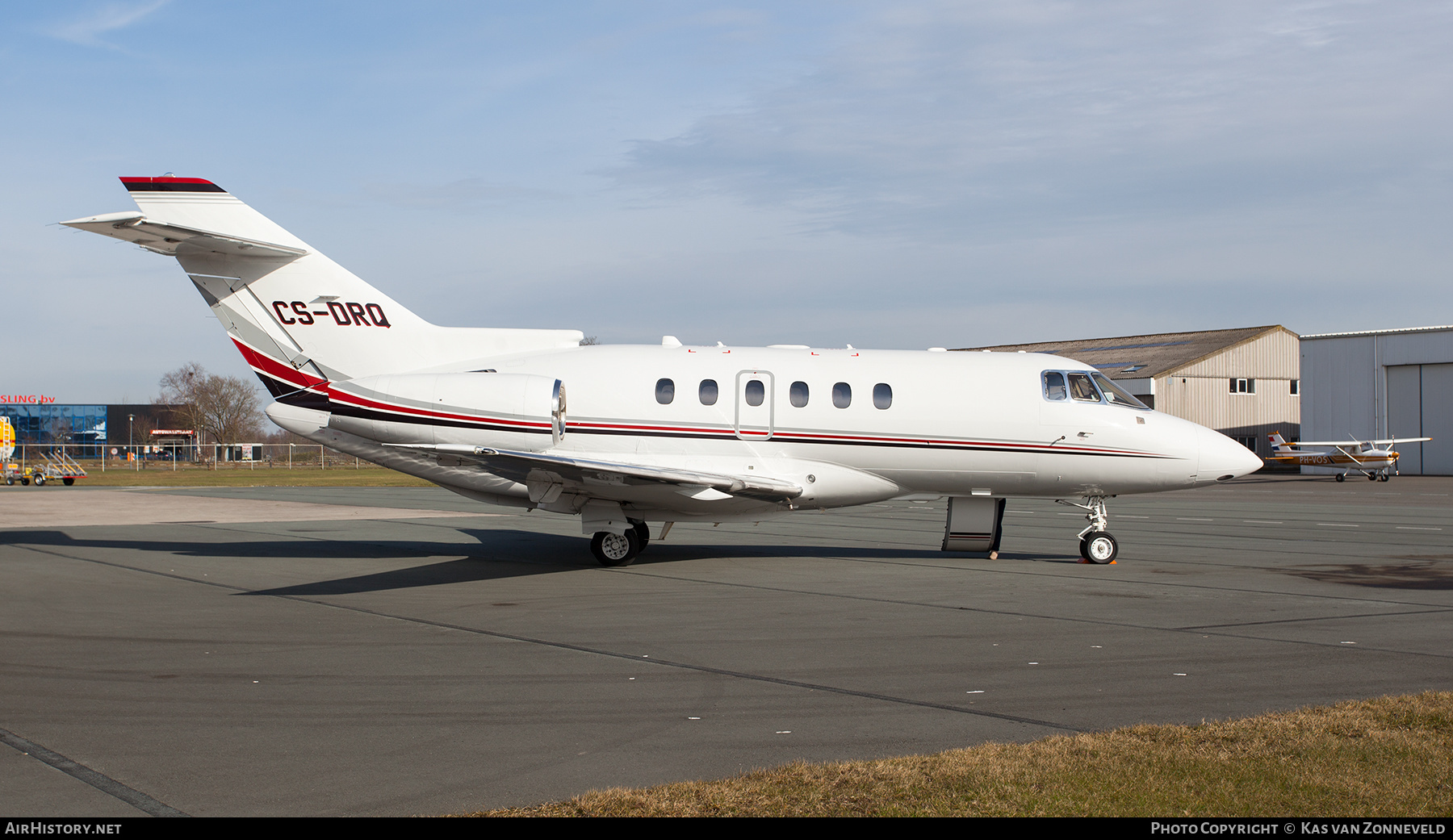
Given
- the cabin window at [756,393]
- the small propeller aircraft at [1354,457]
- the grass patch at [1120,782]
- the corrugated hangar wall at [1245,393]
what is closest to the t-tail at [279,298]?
the cabin window at [756,393]

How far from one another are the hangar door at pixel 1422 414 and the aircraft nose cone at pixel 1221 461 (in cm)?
4965

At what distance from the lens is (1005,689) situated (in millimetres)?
7727

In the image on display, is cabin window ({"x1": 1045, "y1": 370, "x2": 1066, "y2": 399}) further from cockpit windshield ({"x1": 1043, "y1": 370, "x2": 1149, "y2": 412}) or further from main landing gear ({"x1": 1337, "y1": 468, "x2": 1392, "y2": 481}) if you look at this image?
main landing gear ({"x1": 1337, "y1": 468, "x2": 1392, "y2": 481})

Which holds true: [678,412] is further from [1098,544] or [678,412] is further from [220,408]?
[220,408]

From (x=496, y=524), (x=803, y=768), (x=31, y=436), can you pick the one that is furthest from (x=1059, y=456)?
(x=31, y=436)

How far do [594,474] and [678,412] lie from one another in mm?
2337

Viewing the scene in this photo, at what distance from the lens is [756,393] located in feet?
51.8

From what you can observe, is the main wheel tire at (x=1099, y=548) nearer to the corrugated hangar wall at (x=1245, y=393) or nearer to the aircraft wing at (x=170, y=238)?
the aircraft wing at (x=170, y=238)

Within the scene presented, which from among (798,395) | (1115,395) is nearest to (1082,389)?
(1115,395)

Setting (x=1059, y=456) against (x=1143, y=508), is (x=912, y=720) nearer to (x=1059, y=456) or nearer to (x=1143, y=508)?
(x=1059, y=456)

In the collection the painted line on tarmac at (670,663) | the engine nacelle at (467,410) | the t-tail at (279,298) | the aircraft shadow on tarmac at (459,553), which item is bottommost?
the aircraft shadow on tarmac at (459,553)

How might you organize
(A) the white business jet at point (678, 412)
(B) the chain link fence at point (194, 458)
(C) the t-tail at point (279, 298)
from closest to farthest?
(A) the white business jet at point (678, 412) → (C) the t-tail at point (279, 298) → (B) the chain link fence at point (194, 458)

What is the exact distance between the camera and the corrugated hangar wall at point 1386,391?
56.5 m
